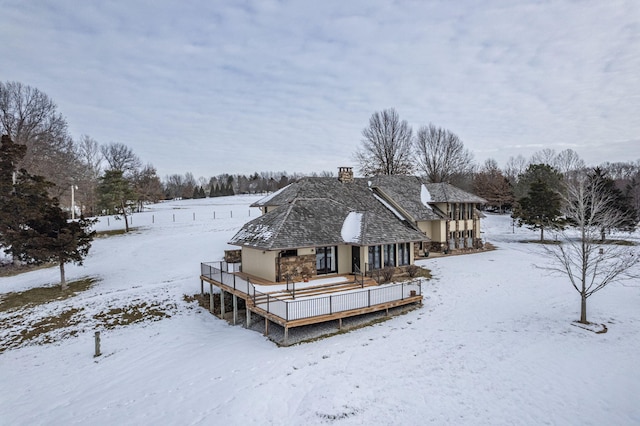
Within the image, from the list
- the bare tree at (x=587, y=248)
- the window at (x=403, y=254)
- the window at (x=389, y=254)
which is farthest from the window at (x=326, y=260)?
the bare tree at (x=587, y=248)

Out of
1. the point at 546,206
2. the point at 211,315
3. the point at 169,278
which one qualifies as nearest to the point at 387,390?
the point at 211,315

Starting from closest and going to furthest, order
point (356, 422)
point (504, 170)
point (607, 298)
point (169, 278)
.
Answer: point (356, 422), point (607, 298), point (169, 278), point (504, 170)

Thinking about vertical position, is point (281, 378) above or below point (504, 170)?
below

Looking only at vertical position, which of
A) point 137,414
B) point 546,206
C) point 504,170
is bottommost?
point 137,414

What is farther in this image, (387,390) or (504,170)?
(504,170)

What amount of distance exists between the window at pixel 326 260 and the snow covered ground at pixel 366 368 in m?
5.42

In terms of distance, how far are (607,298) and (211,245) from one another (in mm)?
30209

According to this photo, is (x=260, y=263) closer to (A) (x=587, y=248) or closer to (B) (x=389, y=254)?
(B) (x=389, y=254)

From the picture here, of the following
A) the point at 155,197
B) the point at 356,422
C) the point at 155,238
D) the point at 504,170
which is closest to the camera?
the point at 356,422

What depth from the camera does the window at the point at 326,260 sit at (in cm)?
2059

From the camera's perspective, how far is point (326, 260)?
20.8 m

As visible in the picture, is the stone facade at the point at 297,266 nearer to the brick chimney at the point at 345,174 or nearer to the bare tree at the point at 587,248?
the bare tree at the point at 587,248

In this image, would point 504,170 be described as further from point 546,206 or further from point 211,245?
point 211,245

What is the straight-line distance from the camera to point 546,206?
3947cm
